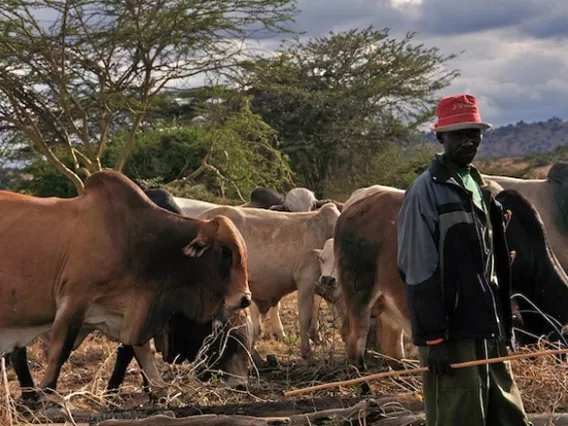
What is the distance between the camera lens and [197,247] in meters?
6.81

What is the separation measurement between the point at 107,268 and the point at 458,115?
10.7ft

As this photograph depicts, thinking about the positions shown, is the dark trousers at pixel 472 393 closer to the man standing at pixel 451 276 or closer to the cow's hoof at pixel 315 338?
the man standing at pixel 451 276

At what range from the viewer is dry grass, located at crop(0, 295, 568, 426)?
540 centimetres

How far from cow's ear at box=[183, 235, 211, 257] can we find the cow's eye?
0.54 ft

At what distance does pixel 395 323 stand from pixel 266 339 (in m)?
3.51

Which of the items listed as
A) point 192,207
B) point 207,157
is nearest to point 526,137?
point 207,157

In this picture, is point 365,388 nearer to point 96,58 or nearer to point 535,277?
point 535,277

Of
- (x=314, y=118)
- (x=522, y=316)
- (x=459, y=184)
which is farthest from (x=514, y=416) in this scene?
(x=314, y=118)

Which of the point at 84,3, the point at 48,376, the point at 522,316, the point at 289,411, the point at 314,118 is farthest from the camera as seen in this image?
the point at 314,118

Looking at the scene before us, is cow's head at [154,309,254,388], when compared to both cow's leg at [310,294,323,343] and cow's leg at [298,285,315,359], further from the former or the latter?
cow's leg at [298,285,315,359]

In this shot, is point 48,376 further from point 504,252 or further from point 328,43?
point 328,43

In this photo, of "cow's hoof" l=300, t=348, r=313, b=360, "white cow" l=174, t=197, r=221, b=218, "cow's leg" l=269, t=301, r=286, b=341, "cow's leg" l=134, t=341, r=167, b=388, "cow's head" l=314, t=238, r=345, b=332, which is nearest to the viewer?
"cow's leg" l=134, t=341, r=167, b=388

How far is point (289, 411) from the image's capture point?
5.30m

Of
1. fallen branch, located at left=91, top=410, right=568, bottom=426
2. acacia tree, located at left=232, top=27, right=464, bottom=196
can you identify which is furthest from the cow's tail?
acacia tree, located at left=232, top=27, right=464, bottom=196
